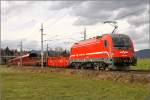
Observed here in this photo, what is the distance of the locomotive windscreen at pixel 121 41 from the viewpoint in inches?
1359

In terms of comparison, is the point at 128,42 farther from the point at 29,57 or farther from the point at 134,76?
the point at 29,57

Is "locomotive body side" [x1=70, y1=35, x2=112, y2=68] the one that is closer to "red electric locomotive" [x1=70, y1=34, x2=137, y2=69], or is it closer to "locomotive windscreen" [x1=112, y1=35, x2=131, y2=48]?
"red electric locomotive" [x1=70, y1=34, x2=137, y2=69]

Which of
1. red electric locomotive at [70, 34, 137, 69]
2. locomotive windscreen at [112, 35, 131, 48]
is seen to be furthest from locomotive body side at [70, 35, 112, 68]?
locomotive windscreen at [112, 35, 131, 48]

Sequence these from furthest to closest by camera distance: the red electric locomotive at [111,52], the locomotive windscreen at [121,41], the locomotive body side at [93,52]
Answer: the locomotive body side at [93,52] < the locomotive windscreen at [121,41] < the red electric locomotive at [111,52]

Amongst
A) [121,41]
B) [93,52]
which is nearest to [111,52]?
[121,41]

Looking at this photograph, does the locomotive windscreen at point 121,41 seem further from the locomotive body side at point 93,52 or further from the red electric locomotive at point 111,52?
the locomotive body side at point 93,52

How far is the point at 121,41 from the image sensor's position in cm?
3484

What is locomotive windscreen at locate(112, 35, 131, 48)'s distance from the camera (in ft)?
113

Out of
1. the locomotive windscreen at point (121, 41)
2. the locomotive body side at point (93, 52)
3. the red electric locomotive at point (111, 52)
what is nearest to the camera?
the red electric locomotive at point (111, 52)

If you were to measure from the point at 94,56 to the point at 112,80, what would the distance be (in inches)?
460

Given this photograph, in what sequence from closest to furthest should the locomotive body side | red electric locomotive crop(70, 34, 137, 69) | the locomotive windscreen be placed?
1. red electric locomotive crop(70, 34, 137, 69)
2. the locomotive windscreen
3. the locomotive body side

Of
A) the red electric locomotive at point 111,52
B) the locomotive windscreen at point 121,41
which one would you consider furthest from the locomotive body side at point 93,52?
the locomotive windscreen at point 121,41

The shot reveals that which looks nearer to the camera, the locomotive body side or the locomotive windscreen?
the locomotive windscreen

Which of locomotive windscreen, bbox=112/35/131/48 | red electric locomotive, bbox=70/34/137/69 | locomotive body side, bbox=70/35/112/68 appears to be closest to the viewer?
red electric locomotive, bbox=70/34/137/69
